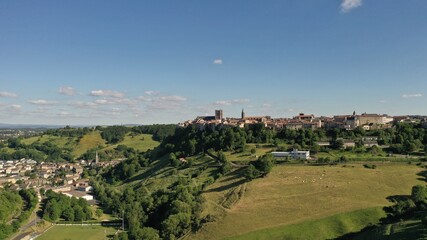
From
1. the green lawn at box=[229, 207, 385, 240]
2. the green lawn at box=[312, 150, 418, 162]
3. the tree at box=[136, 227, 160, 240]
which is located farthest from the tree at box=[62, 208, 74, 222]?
the green lawn at box=[312, 150, 418, 162]

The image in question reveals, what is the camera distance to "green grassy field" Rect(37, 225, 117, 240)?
234ft

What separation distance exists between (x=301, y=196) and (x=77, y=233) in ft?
148

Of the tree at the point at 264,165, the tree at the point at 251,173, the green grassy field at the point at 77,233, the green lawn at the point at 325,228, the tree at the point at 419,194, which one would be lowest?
the green grassy field at the point at 77,233

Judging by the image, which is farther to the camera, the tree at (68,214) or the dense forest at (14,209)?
the tree at (68,214)

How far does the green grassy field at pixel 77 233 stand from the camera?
71.4 m

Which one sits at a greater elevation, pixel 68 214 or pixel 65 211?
pixel 65 211

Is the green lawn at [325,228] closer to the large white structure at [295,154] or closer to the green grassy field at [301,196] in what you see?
the green grassy field at [301,196]

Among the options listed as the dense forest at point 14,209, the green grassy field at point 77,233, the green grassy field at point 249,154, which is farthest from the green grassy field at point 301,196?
the dense forest at point 14,209

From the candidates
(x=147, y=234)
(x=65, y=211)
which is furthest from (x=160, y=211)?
(x=65, y=211)

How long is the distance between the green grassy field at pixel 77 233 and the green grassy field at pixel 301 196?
2078cm

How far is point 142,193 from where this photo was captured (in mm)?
95938

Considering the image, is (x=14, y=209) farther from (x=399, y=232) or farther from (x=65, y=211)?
(x=399, y=232)

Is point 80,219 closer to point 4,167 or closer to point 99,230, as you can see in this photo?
point 99,230

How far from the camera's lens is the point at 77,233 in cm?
7481
